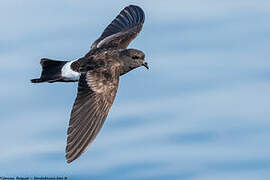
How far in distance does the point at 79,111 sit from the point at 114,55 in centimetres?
192

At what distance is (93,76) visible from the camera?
10.9m

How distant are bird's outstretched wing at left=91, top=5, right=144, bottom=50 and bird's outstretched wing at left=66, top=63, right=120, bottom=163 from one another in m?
1.88

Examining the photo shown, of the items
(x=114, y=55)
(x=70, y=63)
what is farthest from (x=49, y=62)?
(x=114, y=55)

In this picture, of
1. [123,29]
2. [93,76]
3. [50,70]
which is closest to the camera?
[93,76]

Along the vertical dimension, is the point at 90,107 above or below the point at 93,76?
below

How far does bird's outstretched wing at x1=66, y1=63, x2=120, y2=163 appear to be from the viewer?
32.0 ft

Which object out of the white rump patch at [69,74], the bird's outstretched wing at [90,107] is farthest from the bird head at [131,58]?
the white rump patch at [69,74]

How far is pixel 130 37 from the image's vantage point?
13.3 meters

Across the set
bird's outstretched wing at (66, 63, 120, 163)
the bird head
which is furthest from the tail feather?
the bird head

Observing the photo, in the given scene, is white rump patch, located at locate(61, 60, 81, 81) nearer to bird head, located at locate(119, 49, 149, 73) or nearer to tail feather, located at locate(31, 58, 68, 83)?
tail feather, located at locate(31, 58, 68, 83)

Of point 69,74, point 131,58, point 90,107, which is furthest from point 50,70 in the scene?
point 90,107

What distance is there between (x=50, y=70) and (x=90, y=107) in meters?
1.72

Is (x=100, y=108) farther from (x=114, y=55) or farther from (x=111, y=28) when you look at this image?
(x=111, y=28)

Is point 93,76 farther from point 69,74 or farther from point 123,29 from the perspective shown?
point 123,29
